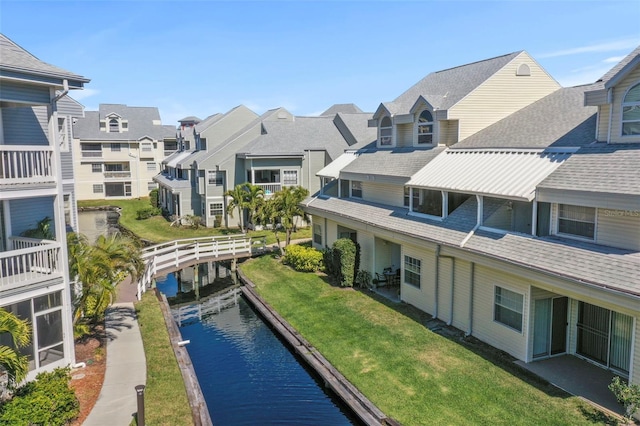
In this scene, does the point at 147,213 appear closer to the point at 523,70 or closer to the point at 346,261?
the point at 346,261

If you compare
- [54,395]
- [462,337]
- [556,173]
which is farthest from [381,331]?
[54,395]

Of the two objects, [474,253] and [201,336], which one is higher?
[474,253]

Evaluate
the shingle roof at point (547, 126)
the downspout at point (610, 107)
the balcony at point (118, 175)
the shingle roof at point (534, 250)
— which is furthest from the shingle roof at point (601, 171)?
the balcony at point (118, 175)

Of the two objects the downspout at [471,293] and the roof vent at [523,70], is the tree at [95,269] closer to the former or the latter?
the downspout at [471,293]

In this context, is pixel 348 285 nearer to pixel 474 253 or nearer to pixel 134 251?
pixel 474 253

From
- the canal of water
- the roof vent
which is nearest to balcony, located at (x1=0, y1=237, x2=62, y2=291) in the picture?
the canal of water

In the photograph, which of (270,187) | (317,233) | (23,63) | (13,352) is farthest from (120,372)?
(270,187)
